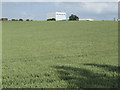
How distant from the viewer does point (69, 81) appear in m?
7.23

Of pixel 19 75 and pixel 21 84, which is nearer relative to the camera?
pixel 21 84

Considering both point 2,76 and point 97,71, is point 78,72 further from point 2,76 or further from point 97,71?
point 2,76

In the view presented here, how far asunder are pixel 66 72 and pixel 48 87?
1997 mm

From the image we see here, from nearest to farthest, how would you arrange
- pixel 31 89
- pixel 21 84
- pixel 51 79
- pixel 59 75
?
1. pixel 31 89
2. pixel 21 84
3. pixel 51 79
4. pixel 59 75

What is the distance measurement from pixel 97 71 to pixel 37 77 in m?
1.99

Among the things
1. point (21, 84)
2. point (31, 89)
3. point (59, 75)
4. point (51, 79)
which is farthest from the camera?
point (59, 75)

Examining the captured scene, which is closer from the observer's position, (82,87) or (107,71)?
(82,87)

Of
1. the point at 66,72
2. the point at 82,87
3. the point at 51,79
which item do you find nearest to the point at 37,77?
the point at 51,79

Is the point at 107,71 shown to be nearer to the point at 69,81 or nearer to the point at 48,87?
the point at 69,81

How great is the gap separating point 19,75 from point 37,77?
69cm

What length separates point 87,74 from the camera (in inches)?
324

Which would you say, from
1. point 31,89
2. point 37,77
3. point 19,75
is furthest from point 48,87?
point 19,75

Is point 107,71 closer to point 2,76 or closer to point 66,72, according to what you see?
point 66,72

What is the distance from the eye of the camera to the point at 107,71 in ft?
28.3
